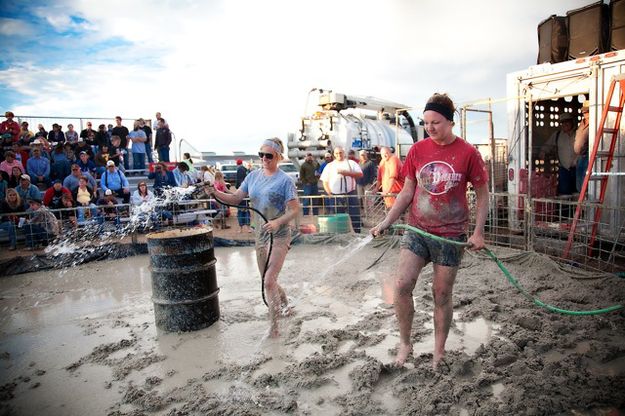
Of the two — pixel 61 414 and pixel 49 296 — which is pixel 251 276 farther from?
pixel 61 414

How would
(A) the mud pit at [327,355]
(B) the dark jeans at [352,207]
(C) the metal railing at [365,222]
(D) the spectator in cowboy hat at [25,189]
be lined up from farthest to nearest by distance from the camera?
1. (D) the spectator in cowboy hat at [25,189]
2. (B) the dark jeans at [352,207]
3. (C) the metal railing at [365,222]
4. (A) the mud pit at [327,355]

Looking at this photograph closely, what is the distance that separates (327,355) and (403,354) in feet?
2.34

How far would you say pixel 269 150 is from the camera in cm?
461

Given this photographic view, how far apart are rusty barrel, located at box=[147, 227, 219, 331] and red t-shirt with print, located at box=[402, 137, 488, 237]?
2.49 meters

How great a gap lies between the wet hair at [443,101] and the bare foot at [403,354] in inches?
80.6

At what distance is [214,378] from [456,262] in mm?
2286

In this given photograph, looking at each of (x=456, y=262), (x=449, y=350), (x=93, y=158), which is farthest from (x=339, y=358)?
(x=93, y=158)

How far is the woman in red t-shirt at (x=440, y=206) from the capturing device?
337cm

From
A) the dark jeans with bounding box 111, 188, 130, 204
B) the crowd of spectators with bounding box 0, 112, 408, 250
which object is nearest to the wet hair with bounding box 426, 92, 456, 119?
the crowd of spectators with bounding box 0, 112, 408, 250

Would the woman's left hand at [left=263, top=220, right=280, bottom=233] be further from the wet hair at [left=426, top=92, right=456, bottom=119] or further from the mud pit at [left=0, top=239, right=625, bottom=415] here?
the wet hair at [left=426, top=92, right=456, bottom=119]

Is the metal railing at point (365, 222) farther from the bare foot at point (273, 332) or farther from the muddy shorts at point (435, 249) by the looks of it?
the bare foot at point (273, 332)

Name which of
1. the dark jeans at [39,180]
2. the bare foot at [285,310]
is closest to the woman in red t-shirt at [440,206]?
the bare foot at [285,310]

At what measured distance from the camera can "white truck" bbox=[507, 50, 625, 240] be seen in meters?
7.27

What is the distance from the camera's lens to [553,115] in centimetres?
1008
